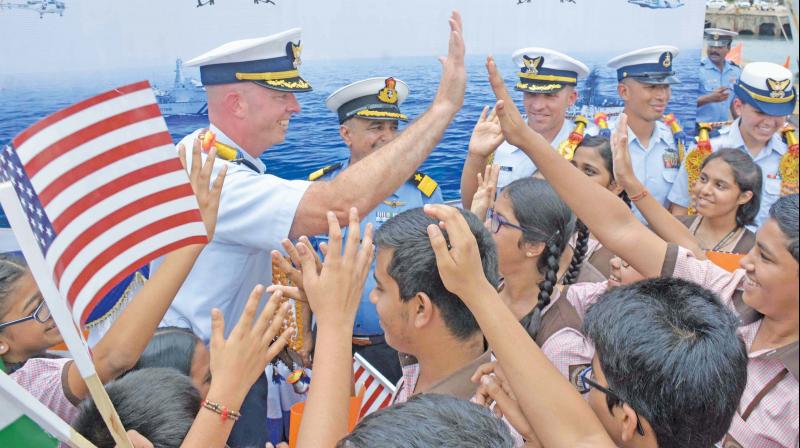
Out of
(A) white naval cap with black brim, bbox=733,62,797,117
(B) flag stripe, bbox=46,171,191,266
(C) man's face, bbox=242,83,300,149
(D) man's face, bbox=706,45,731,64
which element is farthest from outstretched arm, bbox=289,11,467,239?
(D) man's face, bbox=706,45,731,64

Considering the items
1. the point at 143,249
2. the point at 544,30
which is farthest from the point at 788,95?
the point at 143,249

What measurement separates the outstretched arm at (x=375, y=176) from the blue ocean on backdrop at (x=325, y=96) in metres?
1.68

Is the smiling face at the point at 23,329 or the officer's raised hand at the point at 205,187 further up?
the officer's raised hand at the point at 205,187

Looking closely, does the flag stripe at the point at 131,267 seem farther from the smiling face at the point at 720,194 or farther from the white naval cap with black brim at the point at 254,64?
the smiling face at the point at 720,194

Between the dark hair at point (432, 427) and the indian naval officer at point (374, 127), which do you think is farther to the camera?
the indian naval officer at point (374, 127)

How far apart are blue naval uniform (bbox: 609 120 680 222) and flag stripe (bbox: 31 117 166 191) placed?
3.73 meters

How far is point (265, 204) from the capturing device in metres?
2.32

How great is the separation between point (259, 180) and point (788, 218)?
5.26ft

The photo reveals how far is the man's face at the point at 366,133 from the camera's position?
4.00 metres

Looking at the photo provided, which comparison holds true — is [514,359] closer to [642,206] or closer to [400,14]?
[642,206]

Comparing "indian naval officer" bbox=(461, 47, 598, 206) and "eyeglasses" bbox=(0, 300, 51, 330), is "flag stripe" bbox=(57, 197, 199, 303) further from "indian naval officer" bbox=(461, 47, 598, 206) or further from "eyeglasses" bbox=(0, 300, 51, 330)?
"indian naval officer" bbox=(461, 47, 598, 206)

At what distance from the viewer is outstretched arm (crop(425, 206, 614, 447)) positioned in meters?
1.45

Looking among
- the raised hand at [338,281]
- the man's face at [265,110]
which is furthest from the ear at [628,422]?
the man's face at [265,110]

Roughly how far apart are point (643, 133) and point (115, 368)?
3925mm
